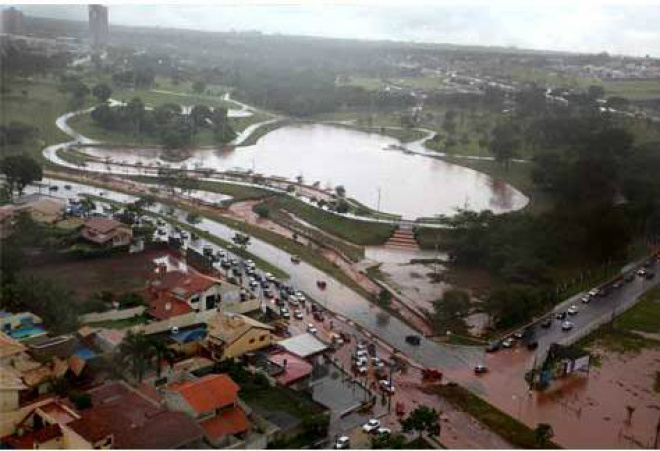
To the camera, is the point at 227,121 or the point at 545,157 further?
the point at 227,121

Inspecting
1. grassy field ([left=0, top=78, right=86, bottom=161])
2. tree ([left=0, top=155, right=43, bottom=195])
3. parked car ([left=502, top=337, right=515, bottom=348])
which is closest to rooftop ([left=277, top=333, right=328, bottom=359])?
parked car ([left=502, top=337, right=515, bottom=348])

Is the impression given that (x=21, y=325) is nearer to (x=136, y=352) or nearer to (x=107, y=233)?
(x=136, y=352)

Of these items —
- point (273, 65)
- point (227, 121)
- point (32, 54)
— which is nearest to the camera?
point (227, 121)

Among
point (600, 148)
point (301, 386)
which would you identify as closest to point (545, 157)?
point (600, 148)

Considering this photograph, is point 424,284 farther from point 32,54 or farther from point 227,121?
point 32,54

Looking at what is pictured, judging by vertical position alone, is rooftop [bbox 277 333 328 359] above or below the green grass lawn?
above

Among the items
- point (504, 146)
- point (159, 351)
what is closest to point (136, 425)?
point (159, 351)

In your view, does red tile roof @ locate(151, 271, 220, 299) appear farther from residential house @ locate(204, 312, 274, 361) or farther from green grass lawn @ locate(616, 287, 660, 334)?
green grass lawn @ locate(616, 287, 660, 334)

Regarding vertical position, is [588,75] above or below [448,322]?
above
